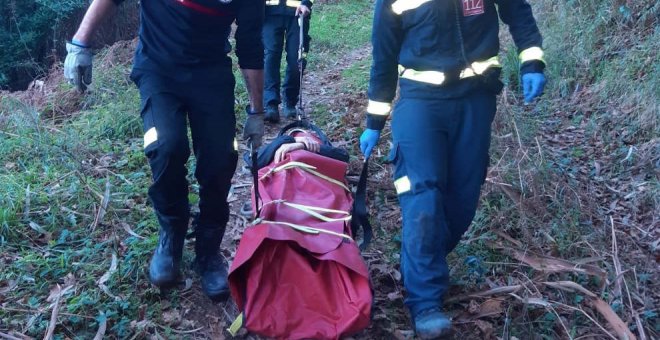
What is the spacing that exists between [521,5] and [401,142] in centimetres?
109

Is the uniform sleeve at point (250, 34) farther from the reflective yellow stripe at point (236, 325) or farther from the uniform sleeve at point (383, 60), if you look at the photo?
the reflective yellow stripe at point (236, 325)

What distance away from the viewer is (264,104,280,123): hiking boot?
6.96 m

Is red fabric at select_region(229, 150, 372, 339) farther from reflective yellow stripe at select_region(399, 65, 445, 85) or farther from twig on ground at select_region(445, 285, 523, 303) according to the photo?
reflective yellow stripe at select_region(399, 65, 445, 85)

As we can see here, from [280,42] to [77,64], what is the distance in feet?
12.4

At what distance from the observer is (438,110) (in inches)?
141

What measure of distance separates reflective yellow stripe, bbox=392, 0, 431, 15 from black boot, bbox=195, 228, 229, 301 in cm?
168

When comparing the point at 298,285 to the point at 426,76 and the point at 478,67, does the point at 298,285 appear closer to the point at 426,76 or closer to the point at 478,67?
the point at 426,76

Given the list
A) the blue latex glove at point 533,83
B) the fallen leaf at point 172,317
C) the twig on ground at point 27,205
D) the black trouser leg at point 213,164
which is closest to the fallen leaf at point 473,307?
the blue latex glove at point 533,83

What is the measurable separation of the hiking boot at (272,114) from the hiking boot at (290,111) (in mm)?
193

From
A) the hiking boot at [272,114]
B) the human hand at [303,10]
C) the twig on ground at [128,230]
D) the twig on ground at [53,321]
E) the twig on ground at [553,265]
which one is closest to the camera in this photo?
the twig on ground at [53,321]

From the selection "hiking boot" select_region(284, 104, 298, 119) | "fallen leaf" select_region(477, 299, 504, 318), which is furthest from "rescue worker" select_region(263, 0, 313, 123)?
"fallen leaf" select_region(477, 299, 504, 318)

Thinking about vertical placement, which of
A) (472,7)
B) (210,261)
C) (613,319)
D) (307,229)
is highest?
(472,7)

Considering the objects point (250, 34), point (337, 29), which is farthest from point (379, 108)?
point (337, 29)

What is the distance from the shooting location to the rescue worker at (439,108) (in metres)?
3.46
